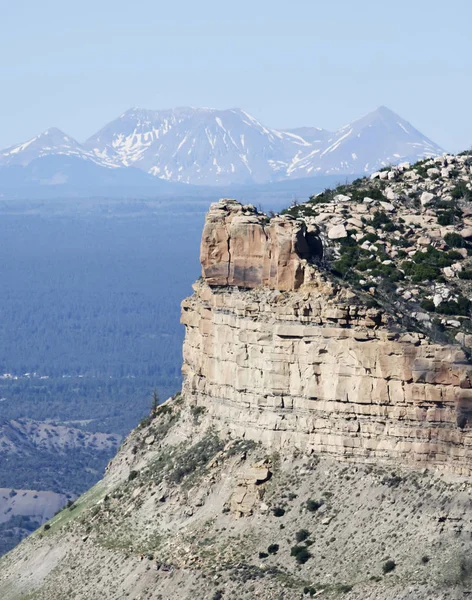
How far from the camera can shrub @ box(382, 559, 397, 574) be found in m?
71.8

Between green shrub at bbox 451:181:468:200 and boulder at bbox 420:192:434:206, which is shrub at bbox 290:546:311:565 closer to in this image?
boulder at bbox 420:192:434:206

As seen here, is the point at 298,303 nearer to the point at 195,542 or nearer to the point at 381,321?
the point at 381,321

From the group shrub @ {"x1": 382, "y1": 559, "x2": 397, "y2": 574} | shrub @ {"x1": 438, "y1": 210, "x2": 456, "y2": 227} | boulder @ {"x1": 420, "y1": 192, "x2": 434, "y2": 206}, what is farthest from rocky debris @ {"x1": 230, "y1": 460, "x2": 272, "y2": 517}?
boulder @ {"x1": 420, "y1": 192, "x2": 434, "y2": 206}

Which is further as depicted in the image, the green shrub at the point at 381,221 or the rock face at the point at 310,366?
the green shrub at the point at 381,221

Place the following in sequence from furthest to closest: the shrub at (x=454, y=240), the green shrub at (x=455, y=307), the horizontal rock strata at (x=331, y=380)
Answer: the shrub at (x=454, y=240), the green shrub at (x=455, y=307), the horizontal rock strata at (x=331, y=380)

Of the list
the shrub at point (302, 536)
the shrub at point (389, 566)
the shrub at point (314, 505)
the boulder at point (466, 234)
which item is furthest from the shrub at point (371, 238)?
the shrub at point (389, 566)

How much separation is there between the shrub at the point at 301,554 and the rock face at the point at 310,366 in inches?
176

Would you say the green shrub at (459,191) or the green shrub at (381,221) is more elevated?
the green shrub at (459,191)

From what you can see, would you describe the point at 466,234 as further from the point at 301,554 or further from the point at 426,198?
A: the point at 301,554

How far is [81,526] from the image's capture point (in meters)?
89.8

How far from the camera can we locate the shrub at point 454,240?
88.3 meters

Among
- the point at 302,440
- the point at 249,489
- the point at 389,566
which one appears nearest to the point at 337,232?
the point at 302,440

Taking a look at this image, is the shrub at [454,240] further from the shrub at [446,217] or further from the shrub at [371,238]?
the shrub at [371,238]

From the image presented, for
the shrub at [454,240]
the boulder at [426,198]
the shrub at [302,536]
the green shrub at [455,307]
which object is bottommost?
the shrub at [302,536]
